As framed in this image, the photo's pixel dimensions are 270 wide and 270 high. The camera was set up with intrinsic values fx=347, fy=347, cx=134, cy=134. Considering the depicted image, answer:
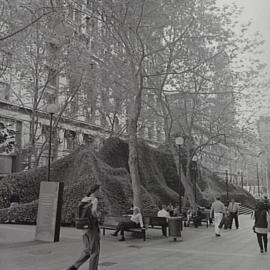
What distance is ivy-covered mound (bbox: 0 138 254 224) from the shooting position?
56.2 ft

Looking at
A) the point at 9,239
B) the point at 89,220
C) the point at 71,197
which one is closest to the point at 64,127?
the point at 71,197

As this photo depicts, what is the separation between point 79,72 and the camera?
2083 cm

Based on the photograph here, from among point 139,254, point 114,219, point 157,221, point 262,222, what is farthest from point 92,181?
point 262,222

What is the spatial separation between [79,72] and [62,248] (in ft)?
41.9

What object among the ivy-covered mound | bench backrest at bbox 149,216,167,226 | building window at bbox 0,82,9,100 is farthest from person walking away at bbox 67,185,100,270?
building window at bbox 0,82,9,100

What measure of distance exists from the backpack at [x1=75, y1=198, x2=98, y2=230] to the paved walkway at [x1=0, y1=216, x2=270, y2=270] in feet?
6.14

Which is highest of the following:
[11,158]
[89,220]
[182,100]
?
[182,100]

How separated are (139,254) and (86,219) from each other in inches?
154

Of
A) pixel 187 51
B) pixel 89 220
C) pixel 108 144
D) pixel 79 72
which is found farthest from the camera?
pixel 108 144

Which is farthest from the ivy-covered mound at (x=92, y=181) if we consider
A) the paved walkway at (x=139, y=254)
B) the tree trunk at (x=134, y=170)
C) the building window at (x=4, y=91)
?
the building window at (x=4, y=91)

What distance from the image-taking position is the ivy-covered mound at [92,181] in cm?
1712

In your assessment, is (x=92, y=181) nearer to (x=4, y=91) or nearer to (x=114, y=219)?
(x=114, y=219)

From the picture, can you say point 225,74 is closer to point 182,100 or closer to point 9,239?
point 182,100

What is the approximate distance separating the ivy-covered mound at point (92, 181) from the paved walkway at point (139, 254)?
407 cm
